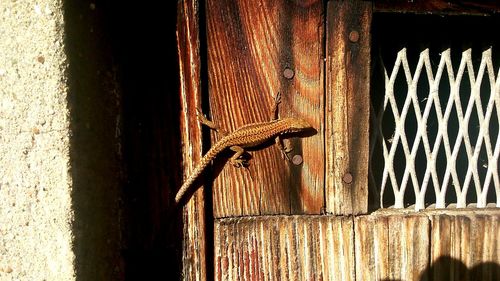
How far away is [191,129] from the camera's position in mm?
1720

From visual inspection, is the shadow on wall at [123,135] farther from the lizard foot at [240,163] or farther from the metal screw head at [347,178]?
the metal screw head at [347,178]

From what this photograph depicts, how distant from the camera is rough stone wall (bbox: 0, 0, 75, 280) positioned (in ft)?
4.33

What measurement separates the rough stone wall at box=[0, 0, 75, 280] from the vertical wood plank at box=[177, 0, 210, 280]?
50cm

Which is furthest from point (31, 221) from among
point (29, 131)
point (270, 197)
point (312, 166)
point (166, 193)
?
point (312, 166)

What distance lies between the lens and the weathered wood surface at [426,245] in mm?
1775

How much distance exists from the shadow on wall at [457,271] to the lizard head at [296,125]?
0.85 m

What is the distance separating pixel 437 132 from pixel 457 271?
26.0 inches

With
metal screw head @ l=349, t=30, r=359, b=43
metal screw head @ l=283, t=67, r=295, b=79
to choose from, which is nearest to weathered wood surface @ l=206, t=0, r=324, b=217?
metal screw head @ l=283, t=67, r=295, b=79

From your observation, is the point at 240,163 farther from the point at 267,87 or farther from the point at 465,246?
the point at 465,246

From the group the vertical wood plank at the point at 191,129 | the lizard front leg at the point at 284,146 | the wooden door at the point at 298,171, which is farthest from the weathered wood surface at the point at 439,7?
the vertical wood plank at the point at 191,129

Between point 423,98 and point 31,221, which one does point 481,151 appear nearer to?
point 423,98

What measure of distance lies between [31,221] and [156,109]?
0.65 meters

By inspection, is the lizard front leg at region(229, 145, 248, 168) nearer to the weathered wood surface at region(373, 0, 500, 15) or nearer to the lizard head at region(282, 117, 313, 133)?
the lizard head at region(282, 117, 313, 133)

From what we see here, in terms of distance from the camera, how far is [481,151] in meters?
2.04
